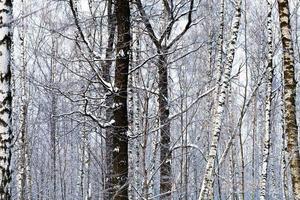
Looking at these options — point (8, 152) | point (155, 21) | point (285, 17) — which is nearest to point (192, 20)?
point (155, 21)

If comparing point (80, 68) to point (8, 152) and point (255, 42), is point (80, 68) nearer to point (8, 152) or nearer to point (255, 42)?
point (8, 152)

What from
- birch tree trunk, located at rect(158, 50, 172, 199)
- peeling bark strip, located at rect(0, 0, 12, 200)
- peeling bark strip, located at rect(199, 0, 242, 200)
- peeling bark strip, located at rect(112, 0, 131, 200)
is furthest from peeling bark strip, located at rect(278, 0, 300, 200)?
peeling bark strip, located at rect(0, 0, 12, 200)

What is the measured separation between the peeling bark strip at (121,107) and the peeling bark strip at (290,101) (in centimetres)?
302

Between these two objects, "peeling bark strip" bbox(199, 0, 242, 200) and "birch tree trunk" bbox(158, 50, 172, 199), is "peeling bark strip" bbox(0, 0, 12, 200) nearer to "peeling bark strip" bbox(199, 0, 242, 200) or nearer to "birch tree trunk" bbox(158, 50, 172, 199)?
"birch tree trunk" bbox(158, 50, 172, 199)

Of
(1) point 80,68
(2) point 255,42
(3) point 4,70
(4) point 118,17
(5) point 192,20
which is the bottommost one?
(3) point 4,70

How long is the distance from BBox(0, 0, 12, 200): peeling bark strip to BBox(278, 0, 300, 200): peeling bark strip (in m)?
4.87

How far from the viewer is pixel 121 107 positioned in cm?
805

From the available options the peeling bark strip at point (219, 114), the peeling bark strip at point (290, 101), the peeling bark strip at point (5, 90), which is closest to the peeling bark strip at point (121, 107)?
the peeling bark strip at point (5, 90)

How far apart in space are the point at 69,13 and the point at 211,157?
4.37 metres

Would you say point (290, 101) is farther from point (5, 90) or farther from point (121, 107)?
point (5, 90)

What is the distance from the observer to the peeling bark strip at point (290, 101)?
8.49 metres

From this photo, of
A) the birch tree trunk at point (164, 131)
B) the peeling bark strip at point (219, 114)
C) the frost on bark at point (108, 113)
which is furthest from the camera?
the peeling bark strip at point (219, 114)

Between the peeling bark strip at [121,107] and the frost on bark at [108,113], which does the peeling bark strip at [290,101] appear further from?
the frost on bark at [108,113]

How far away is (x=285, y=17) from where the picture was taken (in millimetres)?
9102
